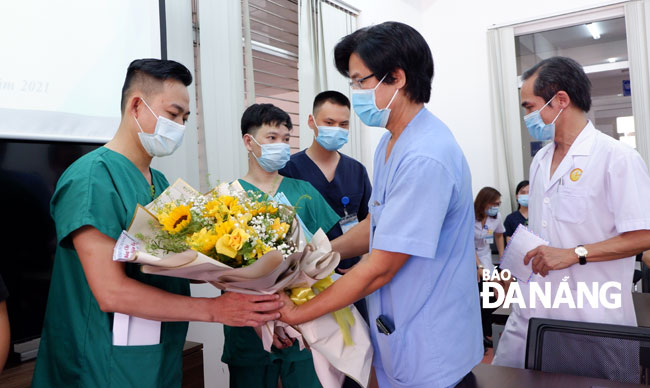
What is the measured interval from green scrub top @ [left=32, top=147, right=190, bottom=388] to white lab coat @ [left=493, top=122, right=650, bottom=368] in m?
1.25

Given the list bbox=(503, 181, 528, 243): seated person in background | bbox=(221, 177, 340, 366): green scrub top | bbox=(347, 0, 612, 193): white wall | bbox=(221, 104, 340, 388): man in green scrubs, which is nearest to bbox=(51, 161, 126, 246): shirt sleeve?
bbox=(221, 104, 340, 388): man in green scrubs

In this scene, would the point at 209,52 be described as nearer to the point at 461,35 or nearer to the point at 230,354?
the point at 230,354

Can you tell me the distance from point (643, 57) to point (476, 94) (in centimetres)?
159

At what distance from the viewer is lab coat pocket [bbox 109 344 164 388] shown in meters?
1.26

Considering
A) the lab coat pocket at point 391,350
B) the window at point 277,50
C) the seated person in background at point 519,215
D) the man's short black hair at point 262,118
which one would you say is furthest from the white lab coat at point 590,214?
the seated person in background at point 519,215

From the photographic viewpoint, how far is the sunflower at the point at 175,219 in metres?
1.17

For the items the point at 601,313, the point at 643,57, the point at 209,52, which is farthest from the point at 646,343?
the point at 643,57

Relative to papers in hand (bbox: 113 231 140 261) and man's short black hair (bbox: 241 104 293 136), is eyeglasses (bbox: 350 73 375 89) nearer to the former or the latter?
papers in hand (bbox: 113 231 140 261)

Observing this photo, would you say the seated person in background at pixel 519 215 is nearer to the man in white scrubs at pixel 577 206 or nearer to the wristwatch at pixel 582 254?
the man in white scrubs at pixel 577 206

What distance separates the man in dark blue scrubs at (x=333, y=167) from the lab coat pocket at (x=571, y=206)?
3.02ft

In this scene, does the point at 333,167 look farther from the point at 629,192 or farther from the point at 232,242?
the point at 232,242

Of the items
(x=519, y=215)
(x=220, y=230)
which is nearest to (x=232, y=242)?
(x=220, y=230)

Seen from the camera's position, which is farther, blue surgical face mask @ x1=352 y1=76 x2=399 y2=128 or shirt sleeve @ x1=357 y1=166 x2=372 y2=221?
shirt sleeve @ x1=357 y1=166 x2=372 y2=221

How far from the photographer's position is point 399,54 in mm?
1293
